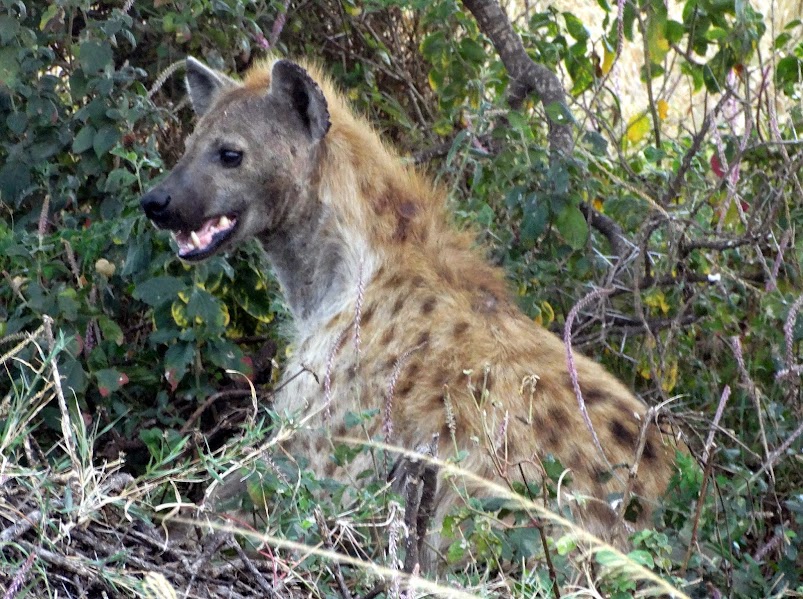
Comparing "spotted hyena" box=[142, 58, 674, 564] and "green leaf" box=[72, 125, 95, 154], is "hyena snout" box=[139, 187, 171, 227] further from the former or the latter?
"green leaf" box=[72, 125, 95, 154]

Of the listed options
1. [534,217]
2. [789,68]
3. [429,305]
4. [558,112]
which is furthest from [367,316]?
[789,68]

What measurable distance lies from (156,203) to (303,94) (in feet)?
1.78

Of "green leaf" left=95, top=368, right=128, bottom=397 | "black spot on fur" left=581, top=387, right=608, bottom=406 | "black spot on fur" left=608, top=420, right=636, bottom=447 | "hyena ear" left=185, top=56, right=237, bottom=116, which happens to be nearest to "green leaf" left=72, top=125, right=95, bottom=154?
"hyena ear" left=185, top=56, right=237, bottom=116

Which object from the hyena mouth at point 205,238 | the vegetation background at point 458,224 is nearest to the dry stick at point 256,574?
the vegetation background at point 458,224

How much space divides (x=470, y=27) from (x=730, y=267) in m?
1.28

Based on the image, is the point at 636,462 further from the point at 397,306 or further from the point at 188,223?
the point at 188,223

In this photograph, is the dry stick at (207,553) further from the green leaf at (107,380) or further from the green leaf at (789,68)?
the green leaf at (789,68)

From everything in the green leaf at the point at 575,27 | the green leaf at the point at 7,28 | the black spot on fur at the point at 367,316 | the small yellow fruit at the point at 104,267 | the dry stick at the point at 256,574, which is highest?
the green leaf at the point at 575,27

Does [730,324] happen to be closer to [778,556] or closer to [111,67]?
[778,556]

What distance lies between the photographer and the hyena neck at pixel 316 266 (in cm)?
354

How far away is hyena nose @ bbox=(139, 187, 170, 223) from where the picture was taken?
3.53 m

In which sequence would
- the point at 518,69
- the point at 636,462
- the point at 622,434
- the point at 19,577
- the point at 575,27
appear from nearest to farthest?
the point at 19,577 → the point at 636,462 → the point at 622,434 → the point at 575,27 → the point at 518,69

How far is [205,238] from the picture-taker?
3.62 m

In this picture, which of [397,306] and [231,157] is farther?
[231,157]
